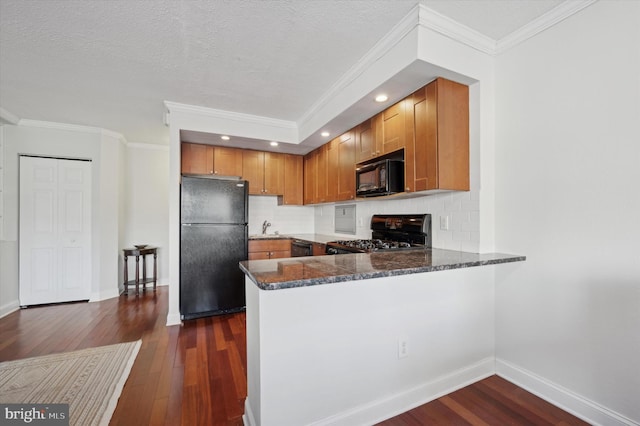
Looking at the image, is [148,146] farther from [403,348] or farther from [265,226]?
[403,348]

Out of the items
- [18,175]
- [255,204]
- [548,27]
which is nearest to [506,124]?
[548,27]

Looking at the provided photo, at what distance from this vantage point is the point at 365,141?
9.86 feet

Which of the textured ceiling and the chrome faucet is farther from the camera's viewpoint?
the chrome faucet

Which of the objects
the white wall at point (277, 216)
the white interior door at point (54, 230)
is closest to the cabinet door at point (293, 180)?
the white wall at point (277, 216)

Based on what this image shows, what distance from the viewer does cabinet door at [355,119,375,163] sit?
289 cm

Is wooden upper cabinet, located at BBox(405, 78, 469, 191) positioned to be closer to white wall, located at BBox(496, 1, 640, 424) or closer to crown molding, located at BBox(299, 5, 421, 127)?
white wall, located at BBox(496, 1, 640, 424)

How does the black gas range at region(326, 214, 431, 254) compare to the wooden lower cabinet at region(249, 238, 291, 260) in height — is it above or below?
above

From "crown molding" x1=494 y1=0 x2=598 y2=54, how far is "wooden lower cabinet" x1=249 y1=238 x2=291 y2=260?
10.5 ft

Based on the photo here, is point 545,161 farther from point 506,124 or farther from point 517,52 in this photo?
point 517,52

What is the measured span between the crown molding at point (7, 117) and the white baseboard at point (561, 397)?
5.70m

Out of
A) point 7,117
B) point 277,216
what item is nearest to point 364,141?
point 277,216

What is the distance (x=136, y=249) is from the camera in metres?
4.46

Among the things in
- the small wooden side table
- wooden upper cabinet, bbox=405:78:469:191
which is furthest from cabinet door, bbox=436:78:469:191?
the small wooden side table

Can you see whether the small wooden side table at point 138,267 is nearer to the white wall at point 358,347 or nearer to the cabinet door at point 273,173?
the cabinet door at point 273,173
